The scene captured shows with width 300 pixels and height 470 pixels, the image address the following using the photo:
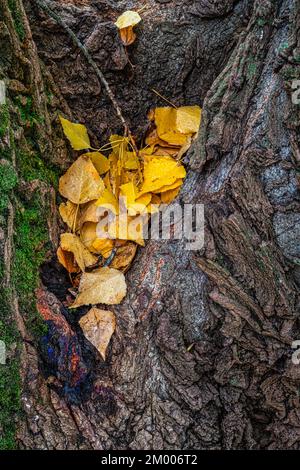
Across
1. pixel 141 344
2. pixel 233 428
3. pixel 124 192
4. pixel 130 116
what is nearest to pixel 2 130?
pixel 124 192

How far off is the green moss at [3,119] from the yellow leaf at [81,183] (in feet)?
1.24

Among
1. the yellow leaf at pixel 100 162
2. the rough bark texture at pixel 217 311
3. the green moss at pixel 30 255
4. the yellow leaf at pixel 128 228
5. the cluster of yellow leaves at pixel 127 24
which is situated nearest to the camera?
the rough bark texture at pixel 217 311

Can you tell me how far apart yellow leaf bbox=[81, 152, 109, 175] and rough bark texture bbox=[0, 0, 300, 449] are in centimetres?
21

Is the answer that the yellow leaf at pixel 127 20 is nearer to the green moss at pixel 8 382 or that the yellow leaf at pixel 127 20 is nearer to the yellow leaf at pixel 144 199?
the yellow leaf at pixel 144 199

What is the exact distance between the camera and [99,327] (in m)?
2.10

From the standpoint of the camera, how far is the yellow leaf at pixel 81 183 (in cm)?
229

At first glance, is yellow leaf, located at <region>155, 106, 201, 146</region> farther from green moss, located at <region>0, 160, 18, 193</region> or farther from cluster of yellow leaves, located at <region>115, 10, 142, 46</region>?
green moss, located at <region>0, 160, 18, 193</region>

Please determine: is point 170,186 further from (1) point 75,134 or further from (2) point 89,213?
(1) point 75,134

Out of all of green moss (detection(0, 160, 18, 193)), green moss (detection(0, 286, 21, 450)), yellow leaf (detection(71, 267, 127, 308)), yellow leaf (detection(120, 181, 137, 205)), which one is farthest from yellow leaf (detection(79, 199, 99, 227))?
green moss (detection(0, 286, 21, 450))

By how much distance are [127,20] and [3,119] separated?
2.32 ft

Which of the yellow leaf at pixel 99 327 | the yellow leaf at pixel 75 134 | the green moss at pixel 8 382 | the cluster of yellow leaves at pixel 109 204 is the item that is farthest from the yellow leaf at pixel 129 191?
the green moss at pixel 8 382

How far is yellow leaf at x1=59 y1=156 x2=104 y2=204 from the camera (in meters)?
2.29

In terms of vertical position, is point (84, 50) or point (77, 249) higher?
point (84, 50)

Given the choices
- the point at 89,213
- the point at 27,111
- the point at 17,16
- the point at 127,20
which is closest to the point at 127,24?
the point at 127,20
